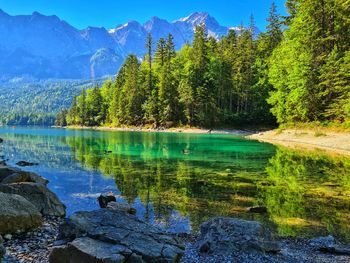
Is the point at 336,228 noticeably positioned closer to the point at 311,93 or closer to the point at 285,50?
the point at 311,93

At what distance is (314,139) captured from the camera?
5597 centimetres

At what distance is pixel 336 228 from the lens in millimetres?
14711

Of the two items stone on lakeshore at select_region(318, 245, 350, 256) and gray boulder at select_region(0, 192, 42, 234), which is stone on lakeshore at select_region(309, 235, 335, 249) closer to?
stone on lakeshore at select_region(318, 245, 350, 256)

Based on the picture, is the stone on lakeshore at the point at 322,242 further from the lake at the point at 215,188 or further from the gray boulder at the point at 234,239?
the gray boulder at the point at 234,239

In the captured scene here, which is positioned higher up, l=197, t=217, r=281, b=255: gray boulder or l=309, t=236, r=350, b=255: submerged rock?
l=197, t=217, r=281, b=255: gray boulder

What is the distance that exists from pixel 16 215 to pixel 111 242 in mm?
4695

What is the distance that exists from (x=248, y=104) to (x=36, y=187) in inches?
3572

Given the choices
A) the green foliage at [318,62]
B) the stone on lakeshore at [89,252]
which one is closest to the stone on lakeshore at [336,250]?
the stone on lakeshore at [89,252]

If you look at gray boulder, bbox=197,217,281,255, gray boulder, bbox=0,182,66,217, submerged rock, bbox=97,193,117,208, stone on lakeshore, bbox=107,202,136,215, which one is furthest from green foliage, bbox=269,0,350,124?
gray boulder, bbox=0,182,66,217

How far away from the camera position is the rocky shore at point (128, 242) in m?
8.44

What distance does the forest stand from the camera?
62531 millimetres

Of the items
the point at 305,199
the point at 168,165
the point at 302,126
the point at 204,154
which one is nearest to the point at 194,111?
the point at 302,126

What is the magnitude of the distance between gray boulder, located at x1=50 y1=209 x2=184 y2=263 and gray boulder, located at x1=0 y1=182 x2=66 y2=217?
5.62 metres

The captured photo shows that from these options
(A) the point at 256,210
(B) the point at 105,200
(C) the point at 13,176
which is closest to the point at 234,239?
(A) the point at 256,210
